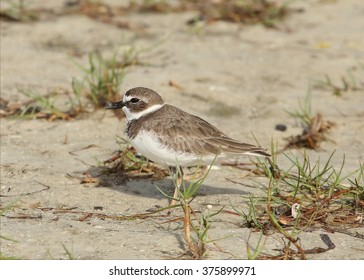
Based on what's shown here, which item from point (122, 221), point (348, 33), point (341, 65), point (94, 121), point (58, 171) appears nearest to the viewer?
point (122, 221)

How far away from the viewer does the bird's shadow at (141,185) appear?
632cm

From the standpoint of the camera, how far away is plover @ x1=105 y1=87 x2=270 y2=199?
19.7 feet

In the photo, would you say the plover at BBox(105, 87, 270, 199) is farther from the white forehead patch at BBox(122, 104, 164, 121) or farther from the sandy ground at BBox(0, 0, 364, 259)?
the sandy ground at BBox(0, 0, 364, 259)

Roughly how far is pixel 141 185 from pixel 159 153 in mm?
632

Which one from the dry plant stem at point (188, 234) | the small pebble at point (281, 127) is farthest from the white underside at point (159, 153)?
the small pebble at point (281, 127)

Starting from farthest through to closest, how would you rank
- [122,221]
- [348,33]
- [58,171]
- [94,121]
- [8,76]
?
[348,33]
[8,76]
[94,121]
[58,171]
[122,221]

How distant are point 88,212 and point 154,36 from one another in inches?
188

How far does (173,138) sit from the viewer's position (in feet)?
19.8

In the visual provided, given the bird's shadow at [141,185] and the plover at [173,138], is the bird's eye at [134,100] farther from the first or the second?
the bird's shadow at [141,185]

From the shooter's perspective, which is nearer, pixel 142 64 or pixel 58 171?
pixel 58 171

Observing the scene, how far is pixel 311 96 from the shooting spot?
28.4ft

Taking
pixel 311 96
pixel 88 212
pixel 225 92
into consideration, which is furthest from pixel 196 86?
pixel 88 212
